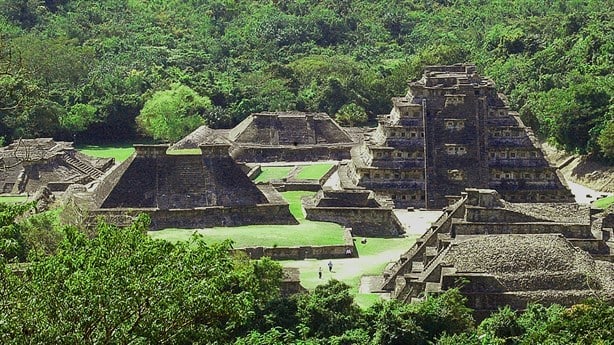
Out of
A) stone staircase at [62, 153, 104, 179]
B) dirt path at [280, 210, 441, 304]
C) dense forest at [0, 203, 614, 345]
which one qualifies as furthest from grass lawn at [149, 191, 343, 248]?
stone staircase at [62, 153, 104, 179]

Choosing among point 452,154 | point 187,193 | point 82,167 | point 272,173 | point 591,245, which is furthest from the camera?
point 272,173

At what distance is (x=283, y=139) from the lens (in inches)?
2815

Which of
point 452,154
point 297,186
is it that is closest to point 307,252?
point 297,186

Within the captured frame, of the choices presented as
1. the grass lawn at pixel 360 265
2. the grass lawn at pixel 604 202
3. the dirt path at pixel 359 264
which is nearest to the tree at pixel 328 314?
the grass lawn at pixel 360 265

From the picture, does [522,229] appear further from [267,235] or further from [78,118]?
[78,118]

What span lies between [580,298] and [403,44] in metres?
84.5

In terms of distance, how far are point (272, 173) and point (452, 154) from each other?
12366mm

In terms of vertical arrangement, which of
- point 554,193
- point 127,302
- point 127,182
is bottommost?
point 554,193

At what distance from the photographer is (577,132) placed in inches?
2467

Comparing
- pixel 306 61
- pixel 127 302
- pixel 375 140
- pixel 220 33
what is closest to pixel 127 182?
pixel 375 140

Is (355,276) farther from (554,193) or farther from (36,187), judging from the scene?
(36,187)

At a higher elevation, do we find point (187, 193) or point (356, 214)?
point (187, 193)

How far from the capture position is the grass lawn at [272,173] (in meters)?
62.2

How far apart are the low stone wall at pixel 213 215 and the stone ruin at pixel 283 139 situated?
2227 centimetres
